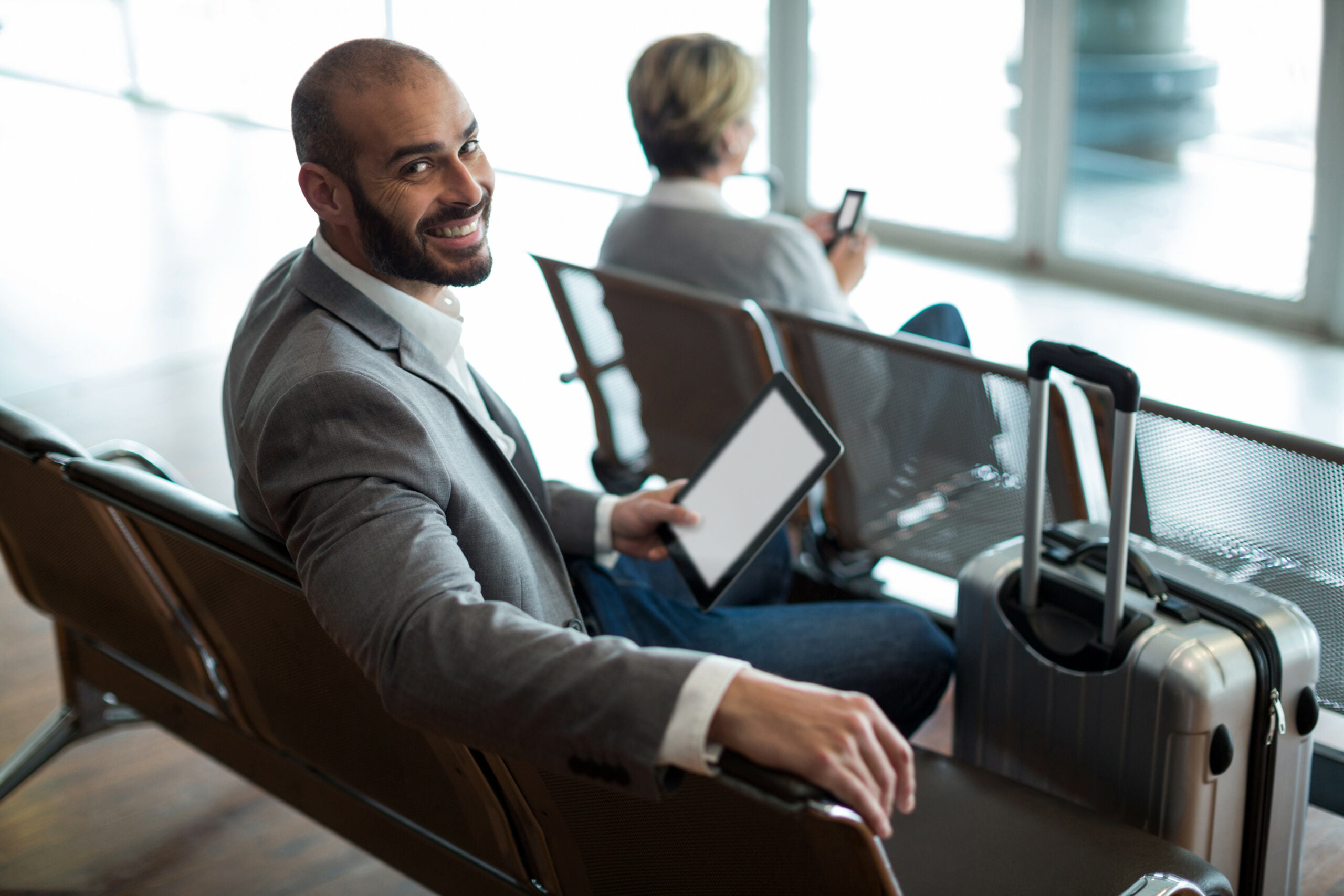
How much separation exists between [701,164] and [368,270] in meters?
1.45

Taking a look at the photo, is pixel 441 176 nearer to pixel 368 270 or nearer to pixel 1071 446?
pixel 368 270

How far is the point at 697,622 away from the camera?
191cm

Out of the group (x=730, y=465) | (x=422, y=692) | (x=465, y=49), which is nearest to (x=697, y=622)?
(x=730, y=465)

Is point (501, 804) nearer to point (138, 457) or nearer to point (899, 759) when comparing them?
point (899, 759)

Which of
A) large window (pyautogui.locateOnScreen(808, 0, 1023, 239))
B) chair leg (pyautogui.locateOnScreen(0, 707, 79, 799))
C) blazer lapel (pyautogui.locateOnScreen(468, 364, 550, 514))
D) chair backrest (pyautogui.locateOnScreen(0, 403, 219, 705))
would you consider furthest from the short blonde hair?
large window (pyautogui.locateOnScreen(808, 0, 1023, 239))

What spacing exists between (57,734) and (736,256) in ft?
5.32

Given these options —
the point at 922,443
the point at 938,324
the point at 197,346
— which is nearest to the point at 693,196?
the point at 938,324

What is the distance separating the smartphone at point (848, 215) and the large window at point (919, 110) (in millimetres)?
3586

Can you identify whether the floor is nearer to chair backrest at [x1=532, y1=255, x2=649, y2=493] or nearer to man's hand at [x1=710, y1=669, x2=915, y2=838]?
chair backrest at [x1=532, y1=255, x2=649, y2=493]

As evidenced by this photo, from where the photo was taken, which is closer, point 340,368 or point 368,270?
point 340,368

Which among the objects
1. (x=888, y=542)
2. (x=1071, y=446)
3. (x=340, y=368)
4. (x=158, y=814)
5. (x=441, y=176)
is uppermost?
(x=441, y=176)

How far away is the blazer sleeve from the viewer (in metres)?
1.07

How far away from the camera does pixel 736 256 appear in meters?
2.79

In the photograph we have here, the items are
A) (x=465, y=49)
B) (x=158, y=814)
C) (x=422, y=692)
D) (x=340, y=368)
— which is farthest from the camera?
(x=465, y=49)
